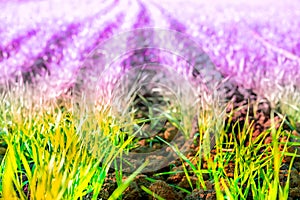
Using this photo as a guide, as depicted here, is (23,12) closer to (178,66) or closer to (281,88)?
(178,66)

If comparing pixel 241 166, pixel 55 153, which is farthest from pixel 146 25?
pixel 55 153

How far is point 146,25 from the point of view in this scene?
1.71 meters

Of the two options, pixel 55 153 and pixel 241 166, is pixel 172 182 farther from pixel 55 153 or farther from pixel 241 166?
pixel 55 153

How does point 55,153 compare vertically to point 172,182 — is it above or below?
above

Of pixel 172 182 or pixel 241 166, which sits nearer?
pixel 241 166

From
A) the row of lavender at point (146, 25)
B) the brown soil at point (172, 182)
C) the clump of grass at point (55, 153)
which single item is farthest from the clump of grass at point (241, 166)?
the row of lavender at point (146, 25)

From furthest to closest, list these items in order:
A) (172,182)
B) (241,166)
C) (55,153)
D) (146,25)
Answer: (146,25) < (172,182) < (241,166) < (55,153)

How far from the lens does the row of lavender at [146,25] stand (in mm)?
1700

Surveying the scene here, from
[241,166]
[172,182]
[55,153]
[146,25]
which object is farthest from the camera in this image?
[146,25]

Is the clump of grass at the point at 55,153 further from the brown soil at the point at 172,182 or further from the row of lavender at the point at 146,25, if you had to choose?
the row of lavender at the point at 146,25

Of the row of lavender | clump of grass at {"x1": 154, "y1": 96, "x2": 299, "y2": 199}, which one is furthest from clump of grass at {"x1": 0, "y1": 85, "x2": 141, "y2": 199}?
the row of lavender

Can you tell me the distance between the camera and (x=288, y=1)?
1.77 metres

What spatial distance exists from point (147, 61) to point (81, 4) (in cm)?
31

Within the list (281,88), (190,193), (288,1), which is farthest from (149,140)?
(288,1)
